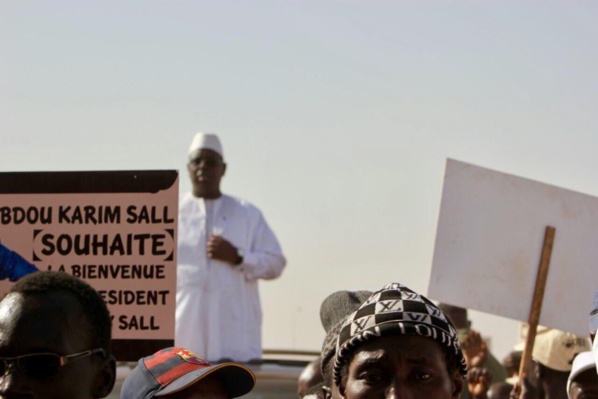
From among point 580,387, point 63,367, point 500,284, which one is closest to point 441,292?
point 500,284

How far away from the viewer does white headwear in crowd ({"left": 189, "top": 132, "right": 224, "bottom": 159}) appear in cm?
1146

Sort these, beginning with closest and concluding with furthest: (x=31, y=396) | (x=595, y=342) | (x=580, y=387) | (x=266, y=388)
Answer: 1. (x=31, y=396)
2. (x=595, y=342)
3. (x=580, y=387)
4. (x=266, y=388)

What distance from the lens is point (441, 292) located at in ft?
24.8

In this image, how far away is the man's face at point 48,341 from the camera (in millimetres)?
4035

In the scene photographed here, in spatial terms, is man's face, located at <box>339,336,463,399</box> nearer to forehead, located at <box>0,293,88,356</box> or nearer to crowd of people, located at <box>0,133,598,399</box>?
crowd of people, located at <box>0,133,598,399</box>

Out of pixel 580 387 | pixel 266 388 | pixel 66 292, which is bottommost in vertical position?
pixel 266 388

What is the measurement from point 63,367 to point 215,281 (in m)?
6.98

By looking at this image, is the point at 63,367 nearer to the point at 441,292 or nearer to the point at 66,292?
the point at 66,292

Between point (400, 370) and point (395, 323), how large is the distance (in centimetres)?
13

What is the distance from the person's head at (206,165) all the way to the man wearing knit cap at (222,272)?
0.02m

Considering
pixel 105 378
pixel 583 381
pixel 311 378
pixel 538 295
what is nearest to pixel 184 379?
pixel 105 378

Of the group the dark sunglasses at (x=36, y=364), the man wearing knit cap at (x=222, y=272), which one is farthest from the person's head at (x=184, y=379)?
the man wearing knit cap at (x=222, y=272)

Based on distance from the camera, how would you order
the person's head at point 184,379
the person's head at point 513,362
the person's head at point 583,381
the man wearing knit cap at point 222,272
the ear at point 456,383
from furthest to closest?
the person's head at point 513,362 < the man wearing knit cap at point 222,272 < the person's head at point 583,381 < the person's head at point 184,379 < the ear at point 456,383

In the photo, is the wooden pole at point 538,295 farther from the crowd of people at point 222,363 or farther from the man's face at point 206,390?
the man's face at point 206,390
